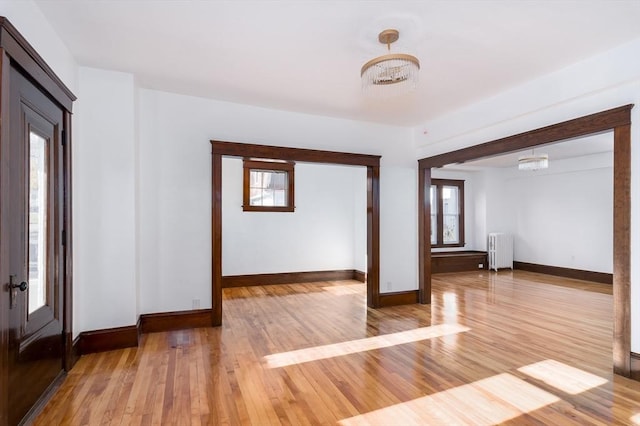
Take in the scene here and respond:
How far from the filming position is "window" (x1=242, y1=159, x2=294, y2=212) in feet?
22.5

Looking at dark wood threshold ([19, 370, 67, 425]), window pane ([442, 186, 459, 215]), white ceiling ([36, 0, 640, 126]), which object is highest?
white ceiling ([36, 0, 640, 126])

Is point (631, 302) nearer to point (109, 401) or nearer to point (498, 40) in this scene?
point (498, 40)

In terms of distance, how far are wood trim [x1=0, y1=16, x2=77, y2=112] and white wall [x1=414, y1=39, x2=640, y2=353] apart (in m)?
4.47

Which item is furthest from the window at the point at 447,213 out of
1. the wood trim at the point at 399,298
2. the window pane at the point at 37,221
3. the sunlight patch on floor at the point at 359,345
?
the window pane at the point at 37,221

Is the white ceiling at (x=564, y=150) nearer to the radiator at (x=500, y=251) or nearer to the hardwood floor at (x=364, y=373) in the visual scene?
the radiator at (x=500, y=251)

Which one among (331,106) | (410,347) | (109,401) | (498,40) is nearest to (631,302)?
(410,347)

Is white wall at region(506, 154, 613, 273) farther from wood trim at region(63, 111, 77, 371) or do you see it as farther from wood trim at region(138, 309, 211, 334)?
wood trim at region(63, 111, 77, 371)

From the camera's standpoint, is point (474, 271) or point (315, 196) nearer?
point (315, 196)

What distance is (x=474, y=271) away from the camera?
8664 mm

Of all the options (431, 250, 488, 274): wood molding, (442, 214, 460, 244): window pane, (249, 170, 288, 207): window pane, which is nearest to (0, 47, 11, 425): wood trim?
(249, 170, 288, 207): window pane

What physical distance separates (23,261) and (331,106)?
3.57 m

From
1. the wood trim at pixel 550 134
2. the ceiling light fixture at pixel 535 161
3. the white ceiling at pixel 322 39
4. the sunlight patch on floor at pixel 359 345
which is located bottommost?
the sunlight patch on floor at pixel 359 345

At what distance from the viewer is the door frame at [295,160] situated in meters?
4.19

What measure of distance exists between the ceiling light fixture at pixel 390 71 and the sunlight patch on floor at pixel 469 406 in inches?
99.0
